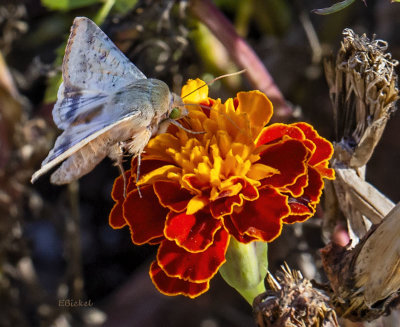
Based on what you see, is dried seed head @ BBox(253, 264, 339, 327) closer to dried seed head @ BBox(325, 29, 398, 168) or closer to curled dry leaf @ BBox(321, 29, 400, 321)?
curled dry leaf @ BBox(321, 29, 400, 321)

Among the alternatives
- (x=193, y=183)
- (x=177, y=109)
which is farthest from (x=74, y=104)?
(x=193, y=183)

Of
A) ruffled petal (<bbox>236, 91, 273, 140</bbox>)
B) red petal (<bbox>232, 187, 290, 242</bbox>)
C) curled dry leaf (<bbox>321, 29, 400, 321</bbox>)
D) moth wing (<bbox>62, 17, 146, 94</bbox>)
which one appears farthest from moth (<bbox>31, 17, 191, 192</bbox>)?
curled dry leaf (<bbox>321, 29, 400, 321</bbox>)

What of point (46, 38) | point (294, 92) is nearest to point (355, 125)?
point (294, 92)

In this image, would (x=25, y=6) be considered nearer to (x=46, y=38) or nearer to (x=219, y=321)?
(x=46, y=38)

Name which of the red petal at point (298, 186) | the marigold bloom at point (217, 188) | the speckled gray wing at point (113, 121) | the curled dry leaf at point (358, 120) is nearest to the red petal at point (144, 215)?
the marigold bloom at point (217, 188)

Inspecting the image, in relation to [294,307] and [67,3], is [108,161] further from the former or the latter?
[294,307]

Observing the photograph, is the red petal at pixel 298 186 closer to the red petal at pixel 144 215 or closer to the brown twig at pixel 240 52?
the red petal at pixel 144 215
